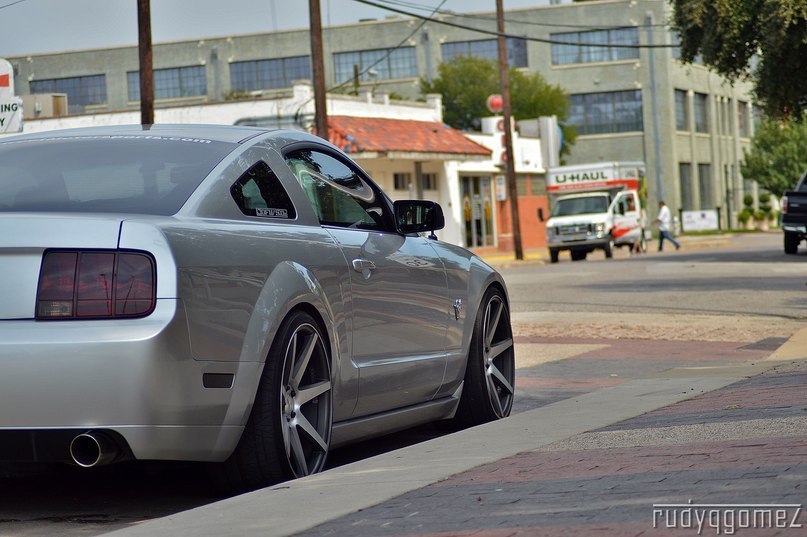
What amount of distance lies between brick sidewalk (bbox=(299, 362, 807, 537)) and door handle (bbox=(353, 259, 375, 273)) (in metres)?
→ 1.21

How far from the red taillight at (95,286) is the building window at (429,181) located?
45425mm

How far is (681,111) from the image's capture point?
76.8m

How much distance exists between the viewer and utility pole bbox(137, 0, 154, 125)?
920 inches

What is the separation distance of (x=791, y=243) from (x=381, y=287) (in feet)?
95.1

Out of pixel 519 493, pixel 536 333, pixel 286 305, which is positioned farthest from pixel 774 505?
pixel 536 333

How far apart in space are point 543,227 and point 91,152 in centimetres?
5531

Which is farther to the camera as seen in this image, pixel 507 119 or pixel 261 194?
pixel 507 119

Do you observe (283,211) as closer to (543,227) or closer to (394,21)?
(543,227)

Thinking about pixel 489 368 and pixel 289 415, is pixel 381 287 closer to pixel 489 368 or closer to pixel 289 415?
pixel 289 415

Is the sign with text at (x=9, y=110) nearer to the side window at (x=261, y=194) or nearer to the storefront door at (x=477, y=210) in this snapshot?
the side window at (x=261, y=194)

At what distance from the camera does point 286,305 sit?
19.0 feet

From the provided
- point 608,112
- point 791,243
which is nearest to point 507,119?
point 791,243

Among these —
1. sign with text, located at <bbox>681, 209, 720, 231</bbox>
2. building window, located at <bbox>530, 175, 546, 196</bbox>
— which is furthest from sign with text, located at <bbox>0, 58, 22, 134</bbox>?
sign with text, located at <bbox>681, 209, 720, 231</bbox>

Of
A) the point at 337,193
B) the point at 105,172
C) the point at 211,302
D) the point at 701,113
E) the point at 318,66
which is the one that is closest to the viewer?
the point at 211,302
